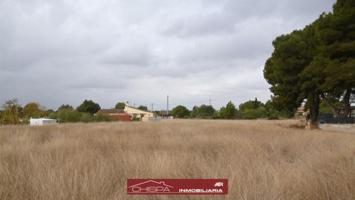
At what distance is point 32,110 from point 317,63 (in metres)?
58.0

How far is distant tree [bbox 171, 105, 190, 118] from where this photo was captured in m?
119

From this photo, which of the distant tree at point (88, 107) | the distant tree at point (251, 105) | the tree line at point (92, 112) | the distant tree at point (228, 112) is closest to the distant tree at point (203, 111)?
the tree line at point (92, 112)

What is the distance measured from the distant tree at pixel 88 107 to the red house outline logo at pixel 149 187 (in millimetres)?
97237

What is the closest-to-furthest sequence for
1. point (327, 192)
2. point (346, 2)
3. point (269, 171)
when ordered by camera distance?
point (327, 192)
point (269, 171)
point (346, 2)

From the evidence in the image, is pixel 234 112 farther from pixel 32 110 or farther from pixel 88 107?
pixel 32 110

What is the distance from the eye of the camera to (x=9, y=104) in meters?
56.0

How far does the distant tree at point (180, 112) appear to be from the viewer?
119 meters

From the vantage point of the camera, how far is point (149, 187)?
13.2 ft

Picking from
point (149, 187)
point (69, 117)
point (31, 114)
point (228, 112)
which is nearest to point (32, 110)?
point (31, 114)

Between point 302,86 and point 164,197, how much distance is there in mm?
29826

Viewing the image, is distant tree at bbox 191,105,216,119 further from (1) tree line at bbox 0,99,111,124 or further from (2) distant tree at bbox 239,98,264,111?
(1) tree line at bbox 0,99,111,124

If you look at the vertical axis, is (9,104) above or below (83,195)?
above

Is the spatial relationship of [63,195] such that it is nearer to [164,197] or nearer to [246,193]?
[164,197]

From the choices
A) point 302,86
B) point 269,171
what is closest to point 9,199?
point 269,171
